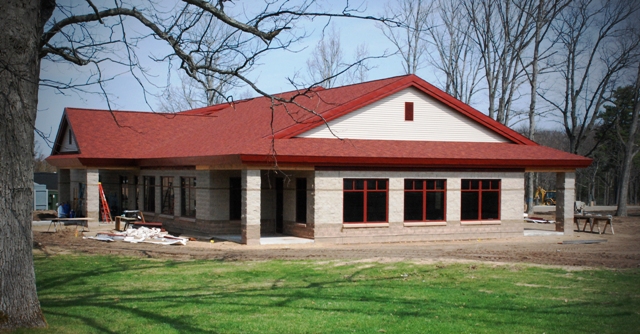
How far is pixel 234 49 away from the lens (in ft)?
36.0

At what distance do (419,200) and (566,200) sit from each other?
7.34 metres

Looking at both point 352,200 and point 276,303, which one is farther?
point 352,200

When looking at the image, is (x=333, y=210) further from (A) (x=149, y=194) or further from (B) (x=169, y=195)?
(A) (x=149, y=194)

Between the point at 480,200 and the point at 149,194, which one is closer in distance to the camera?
the point at 480,200

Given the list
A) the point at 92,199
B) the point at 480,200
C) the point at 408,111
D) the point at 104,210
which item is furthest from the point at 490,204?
the point at 104,210

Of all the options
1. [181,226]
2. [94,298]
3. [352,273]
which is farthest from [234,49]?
[181,226]

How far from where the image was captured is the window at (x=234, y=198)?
2792cm

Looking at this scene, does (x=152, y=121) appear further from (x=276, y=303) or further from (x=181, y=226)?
(x=276, y=303)

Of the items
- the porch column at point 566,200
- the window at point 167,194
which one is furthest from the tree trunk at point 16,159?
the porch column at point 566,200

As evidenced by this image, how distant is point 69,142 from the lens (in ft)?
117

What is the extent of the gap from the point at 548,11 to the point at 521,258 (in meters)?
27.1

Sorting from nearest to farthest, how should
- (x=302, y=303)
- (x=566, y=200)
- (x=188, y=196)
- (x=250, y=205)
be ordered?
(x=302, y=303) → (x=250, y=205) → (x=566, y=200) → (x=188, y=196)

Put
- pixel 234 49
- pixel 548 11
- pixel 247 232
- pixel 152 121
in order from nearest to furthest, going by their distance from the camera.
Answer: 1. pixel 234 49
2. pixel 247 232
3. pixel 152 121
4. pixel 548 11

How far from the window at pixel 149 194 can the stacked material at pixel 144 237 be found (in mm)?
7204
